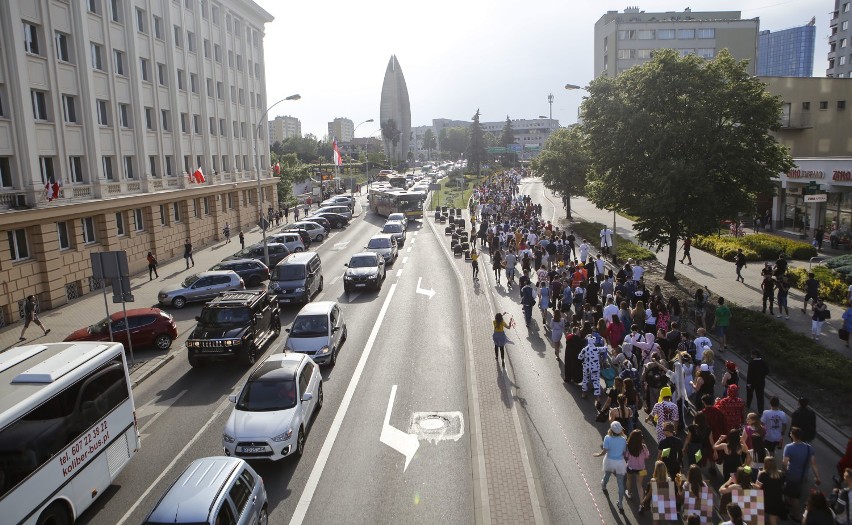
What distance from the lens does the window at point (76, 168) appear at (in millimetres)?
31891

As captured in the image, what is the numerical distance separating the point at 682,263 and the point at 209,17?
136ft

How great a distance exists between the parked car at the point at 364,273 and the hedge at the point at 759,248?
16211 mm

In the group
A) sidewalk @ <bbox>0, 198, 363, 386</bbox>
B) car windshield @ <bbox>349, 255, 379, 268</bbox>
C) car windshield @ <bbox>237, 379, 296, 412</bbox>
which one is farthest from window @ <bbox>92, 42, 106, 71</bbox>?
car windshield @ <bbox>237, 379, 296, 412</bbox>

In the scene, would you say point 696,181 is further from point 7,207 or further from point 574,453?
point 7,207

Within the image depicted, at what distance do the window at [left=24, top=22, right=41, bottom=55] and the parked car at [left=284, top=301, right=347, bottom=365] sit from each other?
67.5 feet

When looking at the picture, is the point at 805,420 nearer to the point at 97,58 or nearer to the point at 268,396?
the point at 268,396

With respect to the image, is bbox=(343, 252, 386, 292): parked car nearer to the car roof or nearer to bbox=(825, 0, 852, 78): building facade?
the car roof

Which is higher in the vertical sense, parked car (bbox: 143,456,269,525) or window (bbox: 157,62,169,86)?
window (bbox: 157,62,169,86)

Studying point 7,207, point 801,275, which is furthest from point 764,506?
point 7,207

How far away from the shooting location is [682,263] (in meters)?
32.8

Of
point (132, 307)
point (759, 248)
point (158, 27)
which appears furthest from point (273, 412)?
point (158, 27)

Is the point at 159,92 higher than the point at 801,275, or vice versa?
the point at 159,92

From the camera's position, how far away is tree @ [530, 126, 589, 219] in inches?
2042

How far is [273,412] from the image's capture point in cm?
1276
